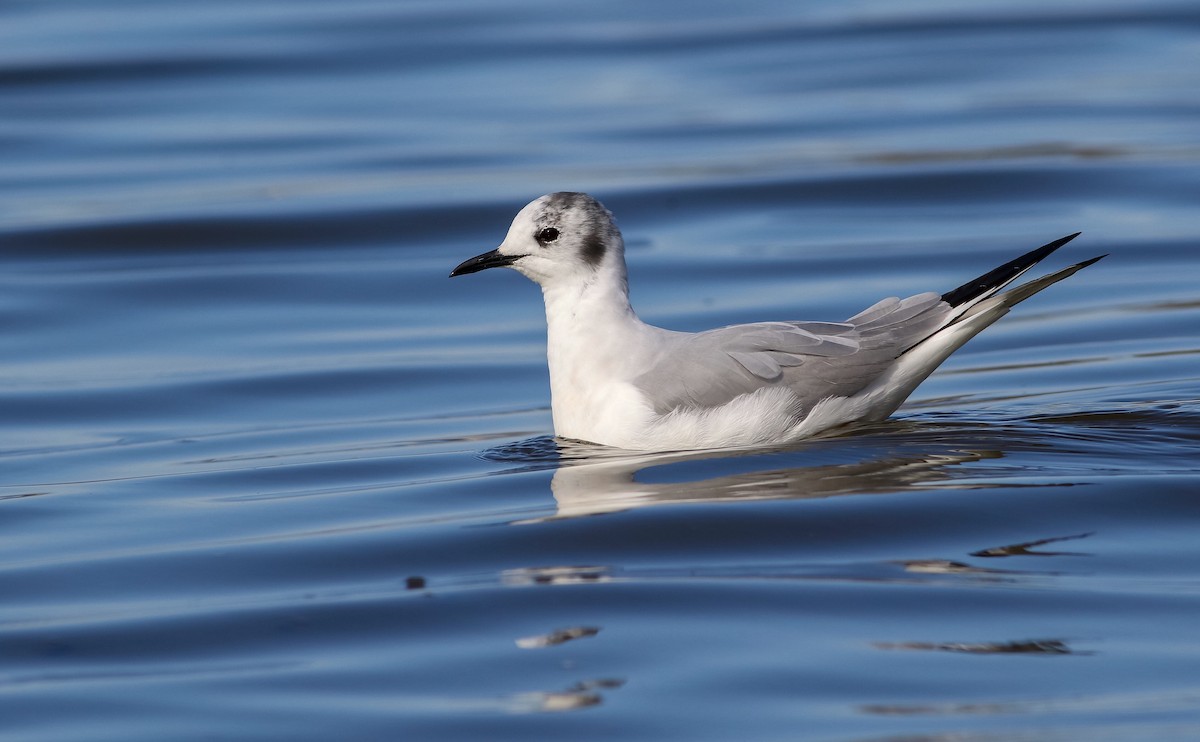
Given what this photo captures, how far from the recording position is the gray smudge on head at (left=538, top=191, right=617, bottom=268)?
327 inches

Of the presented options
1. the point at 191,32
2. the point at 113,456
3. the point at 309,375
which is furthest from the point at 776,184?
the point at 191,32

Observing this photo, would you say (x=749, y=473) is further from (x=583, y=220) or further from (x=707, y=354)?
(x=583, y=220)

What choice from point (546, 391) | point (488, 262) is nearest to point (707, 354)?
point (488, 262)

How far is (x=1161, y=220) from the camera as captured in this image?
13.7 meters

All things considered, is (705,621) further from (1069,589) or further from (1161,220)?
(1161,220)

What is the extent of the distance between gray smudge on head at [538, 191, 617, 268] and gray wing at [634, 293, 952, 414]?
22.9 inches

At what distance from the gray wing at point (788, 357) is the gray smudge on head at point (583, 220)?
0.58m

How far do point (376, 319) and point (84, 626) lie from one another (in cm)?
611

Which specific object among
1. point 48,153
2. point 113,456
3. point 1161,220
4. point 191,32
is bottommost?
point 113,456

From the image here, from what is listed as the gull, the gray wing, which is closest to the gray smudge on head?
the gull

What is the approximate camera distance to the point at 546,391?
33.0 ft

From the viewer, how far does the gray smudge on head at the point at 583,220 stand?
8.30m

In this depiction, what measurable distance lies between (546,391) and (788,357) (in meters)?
2.44

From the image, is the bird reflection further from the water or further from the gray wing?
the gray wing
